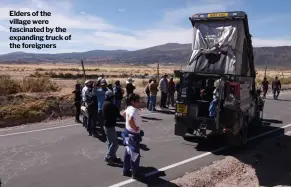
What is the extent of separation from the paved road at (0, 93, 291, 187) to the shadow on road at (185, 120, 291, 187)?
0.77ft

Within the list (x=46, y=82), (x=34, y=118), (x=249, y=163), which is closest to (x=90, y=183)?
(x=249, y=163)

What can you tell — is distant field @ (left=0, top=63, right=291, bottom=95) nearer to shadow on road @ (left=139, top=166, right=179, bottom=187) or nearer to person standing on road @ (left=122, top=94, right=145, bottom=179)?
shadow on road @ (left=139, top=166, right=179, bottom=187)

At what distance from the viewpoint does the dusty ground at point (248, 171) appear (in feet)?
22.9

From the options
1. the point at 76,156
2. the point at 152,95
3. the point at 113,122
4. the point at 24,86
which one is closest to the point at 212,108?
the point at 113,122

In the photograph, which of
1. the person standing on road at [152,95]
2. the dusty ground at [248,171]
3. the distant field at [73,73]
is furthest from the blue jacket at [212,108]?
the distant field at [73,73]

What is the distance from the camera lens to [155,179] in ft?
22.9

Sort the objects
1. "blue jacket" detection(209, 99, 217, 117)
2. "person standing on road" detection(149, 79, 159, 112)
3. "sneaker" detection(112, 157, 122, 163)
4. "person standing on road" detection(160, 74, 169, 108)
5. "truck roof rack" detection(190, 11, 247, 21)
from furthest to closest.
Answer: "person standing on road" detection(160, 74, 169, 108) → "person standing on road" detection(149, 79, 159, 112) → "truck roof rack" detection(190, 11, 247, 21) → "blue jacket" detection(209, 99, 217, 117) → "sneaker" detection(112, 157, 122, 163)

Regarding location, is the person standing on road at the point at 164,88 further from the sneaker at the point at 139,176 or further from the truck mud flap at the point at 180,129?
the sneaker at the point at 139,176

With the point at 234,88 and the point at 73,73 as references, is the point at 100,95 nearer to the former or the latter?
the point at 234,88

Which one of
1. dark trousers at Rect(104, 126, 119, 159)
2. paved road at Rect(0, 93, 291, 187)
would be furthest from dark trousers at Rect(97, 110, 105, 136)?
dark trousers at Rect(104, 126, 119, 159)

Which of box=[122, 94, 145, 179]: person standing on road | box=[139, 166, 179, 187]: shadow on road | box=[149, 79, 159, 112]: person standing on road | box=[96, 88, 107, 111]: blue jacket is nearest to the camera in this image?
box=[139, 166, 179, 187]: shadow on road

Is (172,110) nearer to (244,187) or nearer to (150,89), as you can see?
(150,89)

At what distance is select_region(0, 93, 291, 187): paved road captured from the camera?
6.83 m

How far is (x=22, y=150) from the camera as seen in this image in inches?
347
